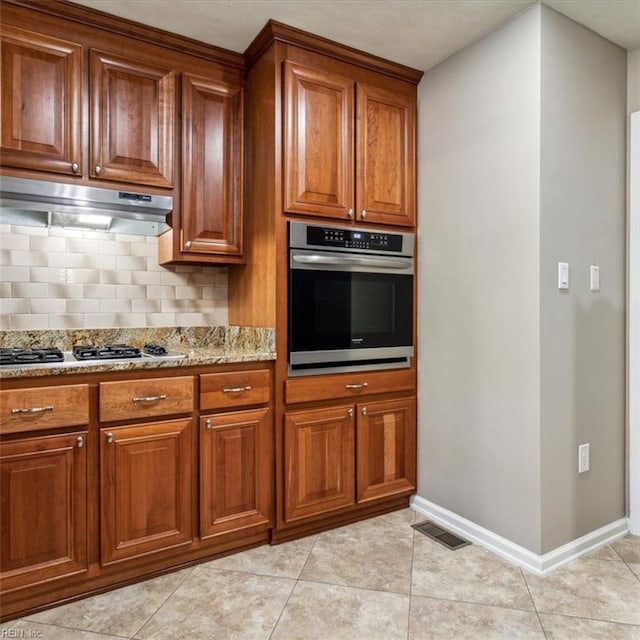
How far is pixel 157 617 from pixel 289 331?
1260mm

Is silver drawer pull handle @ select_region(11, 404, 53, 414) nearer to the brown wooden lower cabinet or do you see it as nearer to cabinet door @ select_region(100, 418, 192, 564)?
cabinet door @ select_region(100, 418, 192, 564)

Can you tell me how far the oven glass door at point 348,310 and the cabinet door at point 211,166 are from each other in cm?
51

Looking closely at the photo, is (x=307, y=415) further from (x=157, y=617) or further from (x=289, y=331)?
(x=157, y=617)

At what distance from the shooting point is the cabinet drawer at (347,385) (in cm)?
228

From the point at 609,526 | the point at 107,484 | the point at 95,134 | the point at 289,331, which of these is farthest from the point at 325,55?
the point at 609,526

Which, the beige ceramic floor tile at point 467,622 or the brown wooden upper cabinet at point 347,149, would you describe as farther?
the brown wooden upper cabinet at point 347,149

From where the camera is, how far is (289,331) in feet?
7.40

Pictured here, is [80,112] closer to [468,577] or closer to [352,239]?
[352,239]

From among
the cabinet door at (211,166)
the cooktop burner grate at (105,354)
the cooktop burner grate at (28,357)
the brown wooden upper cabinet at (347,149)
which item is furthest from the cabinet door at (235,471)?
the brown wooden upper cabinet at (347,149)

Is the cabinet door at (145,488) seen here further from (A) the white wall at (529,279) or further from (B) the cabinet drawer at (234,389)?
(A) the white wall at (529,279)

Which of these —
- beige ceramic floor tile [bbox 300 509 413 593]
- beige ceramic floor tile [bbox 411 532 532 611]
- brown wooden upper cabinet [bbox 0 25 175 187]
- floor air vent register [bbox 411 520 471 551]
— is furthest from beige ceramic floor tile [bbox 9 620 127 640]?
brown wooden upper cabinet [bbox 0 25 175 187]

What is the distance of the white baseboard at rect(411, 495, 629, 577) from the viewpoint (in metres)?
2.02

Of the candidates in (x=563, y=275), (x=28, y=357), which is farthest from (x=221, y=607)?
(x=563, y=275)

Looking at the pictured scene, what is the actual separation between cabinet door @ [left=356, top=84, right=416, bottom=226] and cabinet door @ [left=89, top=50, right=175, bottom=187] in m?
0.98
